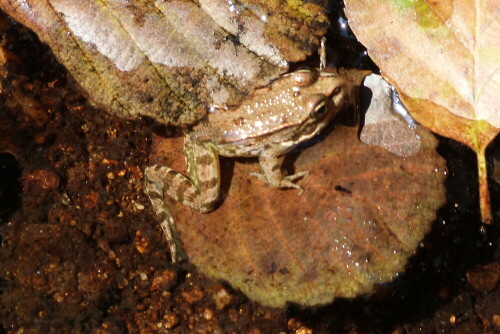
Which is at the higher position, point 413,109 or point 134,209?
point 413,109

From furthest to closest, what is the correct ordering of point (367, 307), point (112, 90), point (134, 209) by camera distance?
point (134, 209), point (367, 307), point (112, 90)

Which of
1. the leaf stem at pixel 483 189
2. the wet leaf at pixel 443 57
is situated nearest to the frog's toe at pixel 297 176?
the wet leaf at pixel 443 57

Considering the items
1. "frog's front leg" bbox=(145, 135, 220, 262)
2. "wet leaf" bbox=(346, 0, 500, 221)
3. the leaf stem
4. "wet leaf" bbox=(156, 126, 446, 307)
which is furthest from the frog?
the leaf stem

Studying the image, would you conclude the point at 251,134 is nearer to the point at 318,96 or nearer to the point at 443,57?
the point at 318,96

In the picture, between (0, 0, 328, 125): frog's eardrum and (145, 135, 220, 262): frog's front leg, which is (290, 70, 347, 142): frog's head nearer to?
(0, 0, 328, 125): frog's eardrum

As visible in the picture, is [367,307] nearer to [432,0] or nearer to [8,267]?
[432,0]

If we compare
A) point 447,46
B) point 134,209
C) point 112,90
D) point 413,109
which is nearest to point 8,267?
point 134,209
